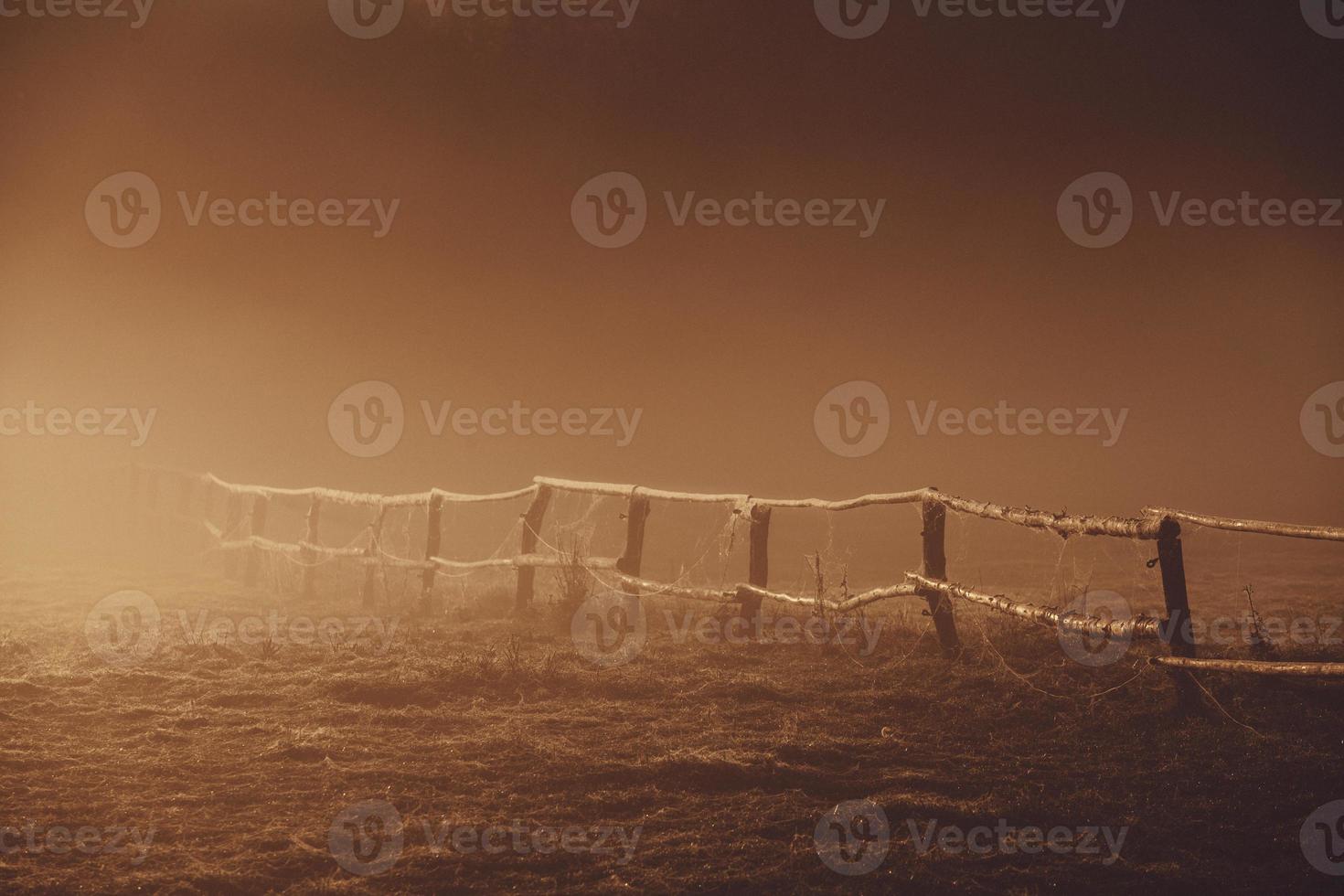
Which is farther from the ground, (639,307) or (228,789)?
(639,307)

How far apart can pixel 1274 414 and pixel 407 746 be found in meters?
48.0

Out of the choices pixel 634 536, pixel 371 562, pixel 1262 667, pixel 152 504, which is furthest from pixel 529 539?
pixel 152 504

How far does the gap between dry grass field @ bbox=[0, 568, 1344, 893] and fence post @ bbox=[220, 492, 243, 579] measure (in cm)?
729

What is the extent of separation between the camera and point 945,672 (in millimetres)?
5418

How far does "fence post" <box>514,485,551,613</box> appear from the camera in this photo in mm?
8711

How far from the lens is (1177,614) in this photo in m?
4.35

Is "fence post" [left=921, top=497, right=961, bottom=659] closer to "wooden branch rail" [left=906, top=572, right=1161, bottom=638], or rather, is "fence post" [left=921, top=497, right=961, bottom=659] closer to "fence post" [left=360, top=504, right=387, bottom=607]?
"wooden branch rail" [left=906, top=572, right=1161, bottom=638]

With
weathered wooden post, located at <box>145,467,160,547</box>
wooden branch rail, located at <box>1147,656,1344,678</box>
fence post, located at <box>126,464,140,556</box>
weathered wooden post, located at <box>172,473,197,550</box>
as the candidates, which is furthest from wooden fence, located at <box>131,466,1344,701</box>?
fence post, located at <box>126,464,140,556</box>

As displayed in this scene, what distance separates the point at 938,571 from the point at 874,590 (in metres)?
0.79

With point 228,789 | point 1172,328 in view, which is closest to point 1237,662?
point 228,789

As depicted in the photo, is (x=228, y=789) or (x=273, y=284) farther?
(x=273, y=284)

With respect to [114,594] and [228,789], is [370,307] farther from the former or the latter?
[228,789]

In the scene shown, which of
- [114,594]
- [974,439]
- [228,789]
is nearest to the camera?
[228,789]

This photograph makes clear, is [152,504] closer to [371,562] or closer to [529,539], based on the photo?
[371,562]
